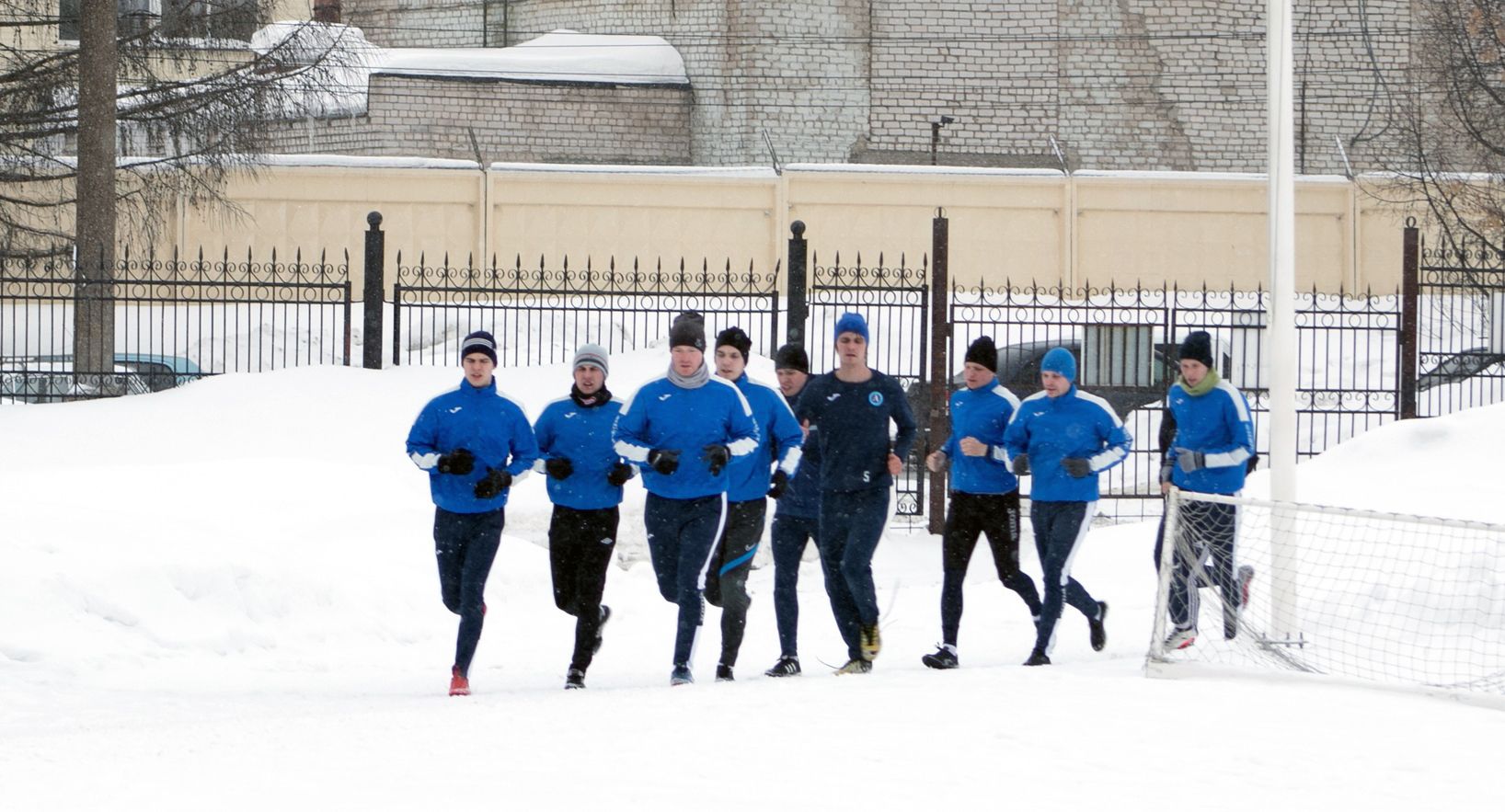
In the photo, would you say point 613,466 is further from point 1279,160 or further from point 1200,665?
point 1279,160

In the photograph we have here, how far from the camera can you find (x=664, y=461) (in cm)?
720

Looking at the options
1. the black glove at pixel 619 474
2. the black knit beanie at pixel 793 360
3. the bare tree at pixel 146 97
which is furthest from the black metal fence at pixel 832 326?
the black glove at pixel 619 474

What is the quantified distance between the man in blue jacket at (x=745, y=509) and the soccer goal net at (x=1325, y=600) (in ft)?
5.57

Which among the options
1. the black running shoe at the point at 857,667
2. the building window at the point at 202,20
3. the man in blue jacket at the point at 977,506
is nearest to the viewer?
the black running shoe at the point at 857,667

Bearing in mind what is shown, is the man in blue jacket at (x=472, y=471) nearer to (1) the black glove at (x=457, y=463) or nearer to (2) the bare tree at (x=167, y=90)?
(1) the black glove at (x=457, y=463)

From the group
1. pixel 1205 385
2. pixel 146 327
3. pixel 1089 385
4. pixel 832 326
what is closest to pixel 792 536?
pixel 1205 385

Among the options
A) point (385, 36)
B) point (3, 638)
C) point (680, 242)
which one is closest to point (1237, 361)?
point (680, 242)

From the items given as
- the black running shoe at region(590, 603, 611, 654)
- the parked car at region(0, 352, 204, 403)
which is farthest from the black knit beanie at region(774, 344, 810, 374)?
the parked car at region(0, 352, 204, 403)

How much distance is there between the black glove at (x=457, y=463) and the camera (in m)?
7.26

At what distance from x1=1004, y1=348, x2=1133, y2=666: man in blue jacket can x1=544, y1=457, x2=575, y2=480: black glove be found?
1982 mm

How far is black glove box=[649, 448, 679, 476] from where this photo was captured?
7.20m

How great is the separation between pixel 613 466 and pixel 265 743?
89.7 inches

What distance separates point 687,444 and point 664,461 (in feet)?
0.71

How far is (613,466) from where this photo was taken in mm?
7570
